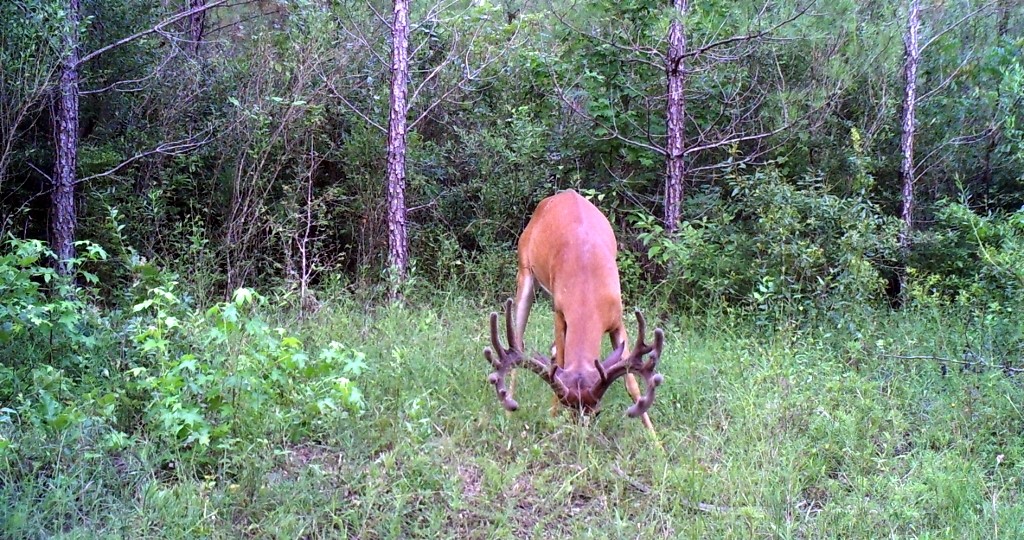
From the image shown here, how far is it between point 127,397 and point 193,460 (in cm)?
89

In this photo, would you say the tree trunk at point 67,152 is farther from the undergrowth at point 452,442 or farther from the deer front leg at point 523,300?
the deer front leg at point 523,300

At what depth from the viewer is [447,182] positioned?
10.1 meters

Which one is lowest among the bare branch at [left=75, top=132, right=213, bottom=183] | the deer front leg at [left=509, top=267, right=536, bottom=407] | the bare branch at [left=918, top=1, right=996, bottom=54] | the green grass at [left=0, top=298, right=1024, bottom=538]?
the green grass at [left=0, top=298, right=1024, bottom=538]

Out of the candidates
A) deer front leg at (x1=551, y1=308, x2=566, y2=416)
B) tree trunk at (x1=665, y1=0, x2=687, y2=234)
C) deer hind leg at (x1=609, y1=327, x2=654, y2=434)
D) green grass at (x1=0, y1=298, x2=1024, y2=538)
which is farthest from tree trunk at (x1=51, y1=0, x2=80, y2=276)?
tree trunk at (x1=665, y1=0, x2=687, y2=234)

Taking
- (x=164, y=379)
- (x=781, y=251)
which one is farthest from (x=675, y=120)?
(x=164, y=379)

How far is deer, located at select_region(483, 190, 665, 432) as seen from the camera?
4.79m

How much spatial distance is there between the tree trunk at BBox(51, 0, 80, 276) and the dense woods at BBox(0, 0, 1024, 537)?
1.2 inches

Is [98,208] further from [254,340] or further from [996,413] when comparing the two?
[996,413]

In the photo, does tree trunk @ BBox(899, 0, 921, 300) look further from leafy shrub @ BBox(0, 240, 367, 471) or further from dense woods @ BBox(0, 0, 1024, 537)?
leafy shrub @ BBox(0, 240, 367, 471)

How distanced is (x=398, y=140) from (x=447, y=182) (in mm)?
2076

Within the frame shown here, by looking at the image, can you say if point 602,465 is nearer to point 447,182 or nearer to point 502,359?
point 502,359

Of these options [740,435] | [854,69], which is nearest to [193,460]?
[740,435]

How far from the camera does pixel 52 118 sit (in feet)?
24.4

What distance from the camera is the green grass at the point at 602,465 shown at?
3.85 m
